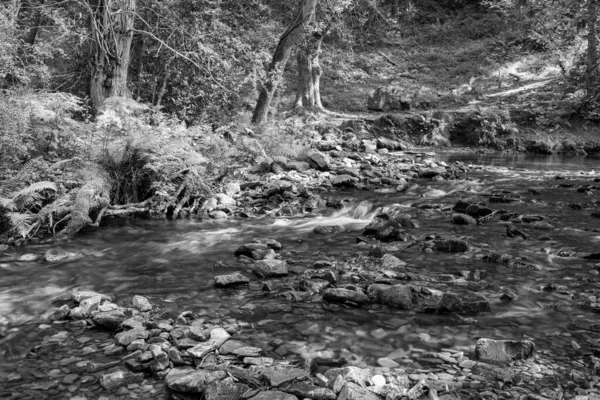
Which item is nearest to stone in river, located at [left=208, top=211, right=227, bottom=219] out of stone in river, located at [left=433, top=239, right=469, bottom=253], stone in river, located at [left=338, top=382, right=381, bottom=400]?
stone in river, located at [left=433, top=239, right=469, bottom=253]

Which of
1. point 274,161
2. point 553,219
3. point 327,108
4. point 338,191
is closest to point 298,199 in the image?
point 338,191

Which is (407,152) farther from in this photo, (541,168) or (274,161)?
(274,161)

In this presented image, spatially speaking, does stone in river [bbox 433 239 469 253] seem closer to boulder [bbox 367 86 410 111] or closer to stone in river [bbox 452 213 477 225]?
stone in river [bbox 452 213 477 225]

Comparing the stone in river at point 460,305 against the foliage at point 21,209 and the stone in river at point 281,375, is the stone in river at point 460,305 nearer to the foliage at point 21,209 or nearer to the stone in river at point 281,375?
the stone in river at point 281,375

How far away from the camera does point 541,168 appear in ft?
53.0

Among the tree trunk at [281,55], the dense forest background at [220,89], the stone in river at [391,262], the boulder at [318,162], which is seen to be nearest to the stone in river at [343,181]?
the boulder at [318,162]

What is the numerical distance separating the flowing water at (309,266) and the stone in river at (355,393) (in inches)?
22.0

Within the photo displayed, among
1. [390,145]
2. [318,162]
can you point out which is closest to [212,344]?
[318,162]

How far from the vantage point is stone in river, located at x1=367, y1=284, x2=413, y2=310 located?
15.4ft

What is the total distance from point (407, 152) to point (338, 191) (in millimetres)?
8525

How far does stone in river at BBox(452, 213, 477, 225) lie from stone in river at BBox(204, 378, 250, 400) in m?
6.00

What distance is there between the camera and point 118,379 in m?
3.38

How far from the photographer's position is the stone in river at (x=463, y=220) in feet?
27.0

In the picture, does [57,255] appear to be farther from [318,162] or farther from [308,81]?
[308,81]
